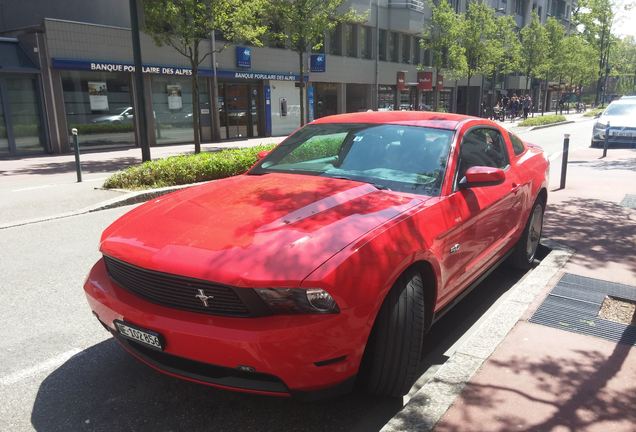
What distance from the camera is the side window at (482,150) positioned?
13.4 ft

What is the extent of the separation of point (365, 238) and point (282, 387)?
2.80ft

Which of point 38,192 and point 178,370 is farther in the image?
point 38,192

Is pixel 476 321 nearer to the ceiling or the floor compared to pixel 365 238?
A: nearer to the floor

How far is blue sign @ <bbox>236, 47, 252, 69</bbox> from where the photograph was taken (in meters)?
23.8

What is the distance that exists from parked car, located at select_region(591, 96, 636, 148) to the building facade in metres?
11.4

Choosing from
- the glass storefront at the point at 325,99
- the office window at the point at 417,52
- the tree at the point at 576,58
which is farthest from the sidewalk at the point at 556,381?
the tree at the point at 576,58

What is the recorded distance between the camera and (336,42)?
102ft

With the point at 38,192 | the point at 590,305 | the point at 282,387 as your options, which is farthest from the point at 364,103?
the point at 282,387

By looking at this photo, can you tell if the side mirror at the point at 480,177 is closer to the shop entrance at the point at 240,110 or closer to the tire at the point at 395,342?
the tire at the point at 395,342

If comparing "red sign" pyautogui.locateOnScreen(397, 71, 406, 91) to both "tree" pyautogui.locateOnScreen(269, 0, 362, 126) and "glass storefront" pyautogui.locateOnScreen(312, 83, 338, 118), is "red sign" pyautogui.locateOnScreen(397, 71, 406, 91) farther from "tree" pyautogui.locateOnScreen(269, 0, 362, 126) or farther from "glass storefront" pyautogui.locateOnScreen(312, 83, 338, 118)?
"tree" pyautogui.locateOnScreen(269, 0, 362, 126)

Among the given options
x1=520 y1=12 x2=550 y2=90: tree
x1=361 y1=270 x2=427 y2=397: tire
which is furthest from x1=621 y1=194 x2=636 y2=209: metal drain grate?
x1=520 y1=12 x2=550 y2=90: tree

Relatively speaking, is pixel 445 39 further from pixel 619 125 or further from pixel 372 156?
pixel 372 156

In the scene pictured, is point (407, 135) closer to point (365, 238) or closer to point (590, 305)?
point (365, 238)

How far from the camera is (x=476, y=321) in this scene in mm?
4430
